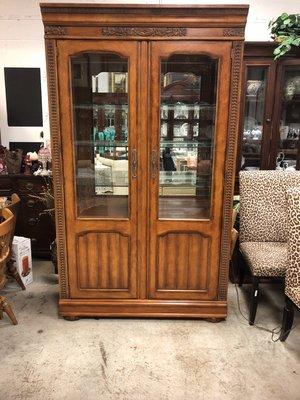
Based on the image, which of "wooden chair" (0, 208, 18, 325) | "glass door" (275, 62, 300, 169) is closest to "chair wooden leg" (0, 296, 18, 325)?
"wooden chair" (0, 208, 18, 325)

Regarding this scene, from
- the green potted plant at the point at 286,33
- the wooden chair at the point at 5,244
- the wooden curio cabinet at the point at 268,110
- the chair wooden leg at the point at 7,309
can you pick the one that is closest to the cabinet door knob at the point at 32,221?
the wooden chair at the point at 5,244

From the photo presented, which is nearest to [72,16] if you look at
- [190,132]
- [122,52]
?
[122,52]

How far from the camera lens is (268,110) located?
118 inches

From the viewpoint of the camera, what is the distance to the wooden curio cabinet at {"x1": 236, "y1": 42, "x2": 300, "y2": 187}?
9.53 ft

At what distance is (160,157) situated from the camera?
2160mm

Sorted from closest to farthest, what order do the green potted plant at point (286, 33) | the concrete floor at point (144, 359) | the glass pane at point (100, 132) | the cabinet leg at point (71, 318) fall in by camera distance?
1. the concrete floor at point (144, 359)
2. the glass pane at point (100, 132)
3. the cabinet leg at point (71, 318)
4. the green potted plant at point (286, 33)

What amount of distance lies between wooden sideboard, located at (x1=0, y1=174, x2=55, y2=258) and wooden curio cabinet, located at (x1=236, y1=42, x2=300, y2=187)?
193 cm

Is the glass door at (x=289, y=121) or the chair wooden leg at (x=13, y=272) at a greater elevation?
the glass door at (x=289, y=121)

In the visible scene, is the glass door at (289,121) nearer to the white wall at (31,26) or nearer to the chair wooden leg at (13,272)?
the white wall at (31,26)

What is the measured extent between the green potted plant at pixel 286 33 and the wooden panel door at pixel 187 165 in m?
1.03

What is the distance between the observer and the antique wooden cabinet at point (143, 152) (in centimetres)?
195

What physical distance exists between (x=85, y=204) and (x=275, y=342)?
1588 millimetres

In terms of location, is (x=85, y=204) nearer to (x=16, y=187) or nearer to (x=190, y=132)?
(x=190, y=132)

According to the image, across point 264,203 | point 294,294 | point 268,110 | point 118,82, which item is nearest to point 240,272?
point 264,203
